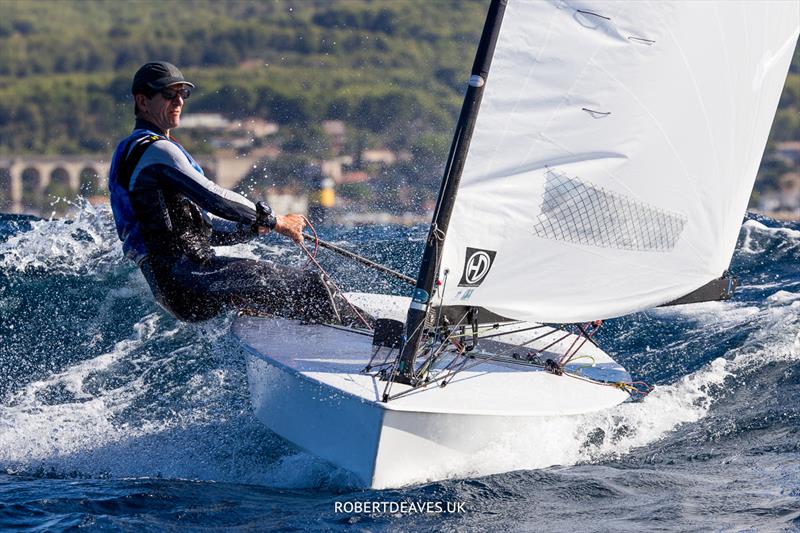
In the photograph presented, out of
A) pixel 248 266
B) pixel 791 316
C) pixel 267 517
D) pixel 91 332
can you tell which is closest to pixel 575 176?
pixel 248 266

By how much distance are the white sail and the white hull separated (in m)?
0.33

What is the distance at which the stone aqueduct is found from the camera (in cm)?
4503

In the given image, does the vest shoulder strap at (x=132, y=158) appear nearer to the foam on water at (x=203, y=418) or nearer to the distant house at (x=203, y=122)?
the foam on water at (x=203, y=418)

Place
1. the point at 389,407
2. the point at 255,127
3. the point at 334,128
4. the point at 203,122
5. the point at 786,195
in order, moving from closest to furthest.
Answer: the point at 389,407
the point at 786,195
the point at 334,128
the point at 255,127
the point at 203,122

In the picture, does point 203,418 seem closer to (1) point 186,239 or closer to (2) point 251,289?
(2) point 251,289

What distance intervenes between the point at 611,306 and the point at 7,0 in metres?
68.9

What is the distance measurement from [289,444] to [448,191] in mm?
1152

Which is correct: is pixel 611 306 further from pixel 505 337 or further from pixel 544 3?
pixel 544 3

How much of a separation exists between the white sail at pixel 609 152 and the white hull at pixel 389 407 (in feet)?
1.08

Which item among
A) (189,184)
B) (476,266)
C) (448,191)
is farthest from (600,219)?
(189,184)

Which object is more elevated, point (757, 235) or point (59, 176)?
point (59, 176)

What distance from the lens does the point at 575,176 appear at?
13.9 feet

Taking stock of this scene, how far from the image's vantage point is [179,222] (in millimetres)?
4469

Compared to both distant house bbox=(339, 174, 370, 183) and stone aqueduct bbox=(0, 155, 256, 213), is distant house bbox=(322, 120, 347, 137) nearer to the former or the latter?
stone aqueduct bbox=(0, 155, 256, 213)
